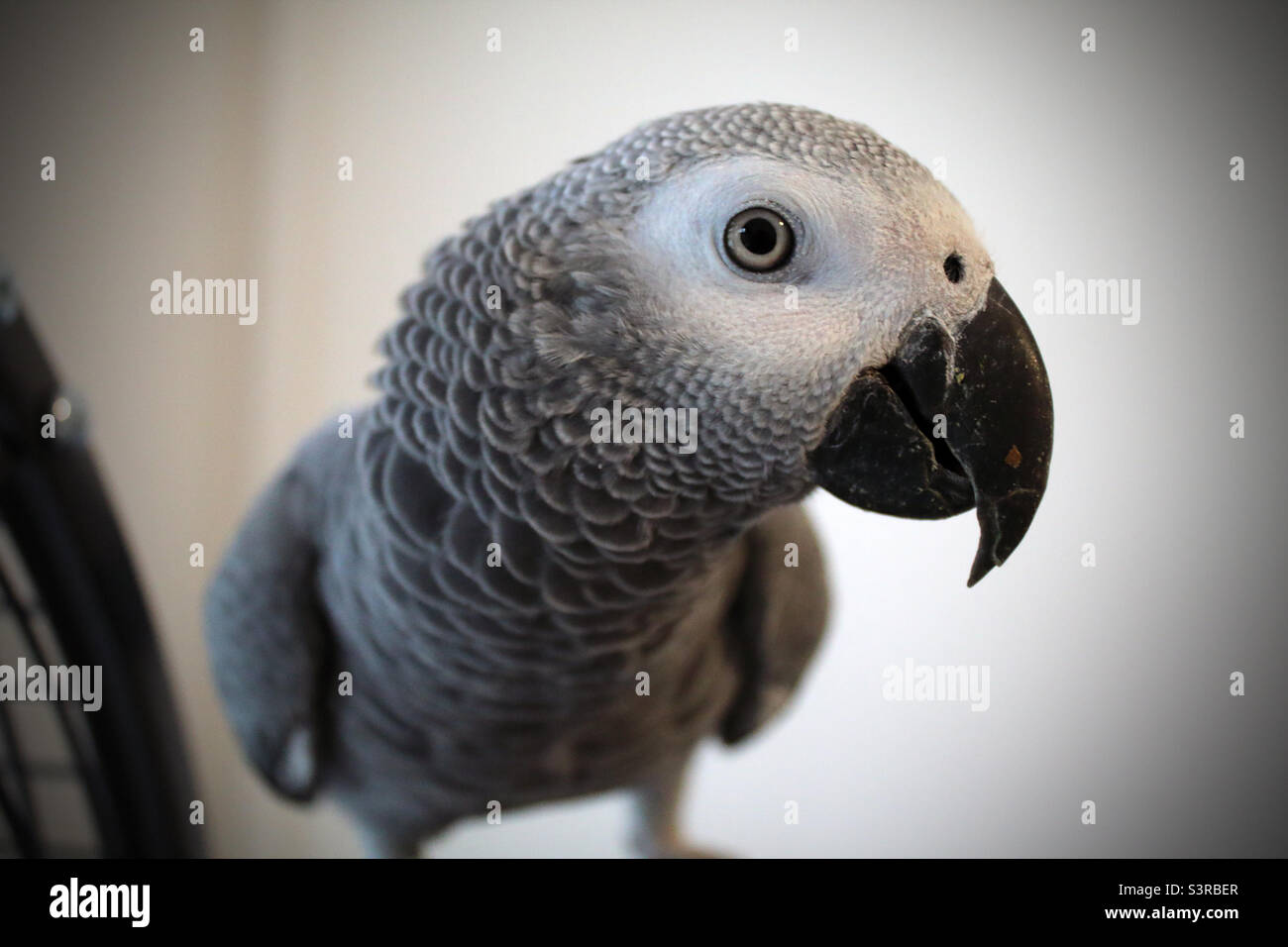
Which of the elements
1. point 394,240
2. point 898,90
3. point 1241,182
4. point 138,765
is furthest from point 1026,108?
point 138,765

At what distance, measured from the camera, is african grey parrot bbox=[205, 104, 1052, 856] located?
56 centimetres

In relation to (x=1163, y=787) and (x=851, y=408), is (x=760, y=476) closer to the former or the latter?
(x=851, y=408)

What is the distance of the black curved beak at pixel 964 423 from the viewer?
56 centimetres

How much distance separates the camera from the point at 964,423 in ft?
1.84

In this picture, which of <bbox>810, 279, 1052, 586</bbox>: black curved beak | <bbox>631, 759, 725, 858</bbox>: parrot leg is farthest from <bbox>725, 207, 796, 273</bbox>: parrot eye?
<bbox>631, 759, 725, 858</bbox>: parrot leg

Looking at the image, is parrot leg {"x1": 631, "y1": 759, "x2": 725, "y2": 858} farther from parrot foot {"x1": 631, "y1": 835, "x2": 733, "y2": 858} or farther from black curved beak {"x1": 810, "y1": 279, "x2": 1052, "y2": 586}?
black curved beak {"x1": 810, "y1": 279, "x2": 1052, "y2": 586}

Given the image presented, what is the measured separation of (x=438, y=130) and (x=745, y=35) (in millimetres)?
399

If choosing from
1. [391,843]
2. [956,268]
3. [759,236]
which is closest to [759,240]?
[759,236]

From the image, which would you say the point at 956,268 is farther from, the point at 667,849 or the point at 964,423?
the point at 667,849

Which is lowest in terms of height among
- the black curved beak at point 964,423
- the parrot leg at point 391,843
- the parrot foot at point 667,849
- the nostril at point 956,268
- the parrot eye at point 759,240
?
the parrot foot at point 667,849

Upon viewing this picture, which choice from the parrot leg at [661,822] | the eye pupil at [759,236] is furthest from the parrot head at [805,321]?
the parrot leg at [661,822]

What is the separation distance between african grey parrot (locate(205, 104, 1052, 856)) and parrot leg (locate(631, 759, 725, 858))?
37cm

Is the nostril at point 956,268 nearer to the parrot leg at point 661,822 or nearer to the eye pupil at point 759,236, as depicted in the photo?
the eye pupil at point 759,236

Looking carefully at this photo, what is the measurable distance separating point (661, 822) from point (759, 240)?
3.43ft
